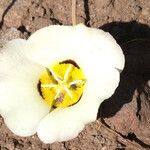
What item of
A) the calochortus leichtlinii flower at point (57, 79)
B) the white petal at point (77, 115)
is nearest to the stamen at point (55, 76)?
the calochortus leichtlinii flower at point (57, 79)

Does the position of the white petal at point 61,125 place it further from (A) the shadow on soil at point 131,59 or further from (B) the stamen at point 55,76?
(A) the shadow on soil at point 131,59

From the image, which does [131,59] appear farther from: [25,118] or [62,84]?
[25,118]

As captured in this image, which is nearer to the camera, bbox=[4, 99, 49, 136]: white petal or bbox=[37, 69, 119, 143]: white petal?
bbox=[37, 69, 119, 143]: white petal

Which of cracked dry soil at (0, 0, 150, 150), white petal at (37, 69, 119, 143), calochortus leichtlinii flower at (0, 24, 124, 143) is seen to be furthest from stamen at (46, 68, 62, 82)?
cracked dry soil at (0, 0, 150, 150)

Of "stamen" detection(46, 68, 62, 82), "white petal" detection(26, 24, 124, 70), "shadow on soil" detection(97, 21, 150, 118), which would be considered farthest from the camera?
"shadow on soil" detection(97, 21, 150, 118)

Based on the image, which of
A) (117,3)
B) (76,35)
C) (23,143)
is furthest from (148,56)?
(23,143)

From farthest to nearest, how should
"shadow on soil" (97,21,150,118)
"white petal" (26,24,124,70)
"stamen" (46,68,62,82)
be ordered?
"shadow on soil" (97,21,150,118), "stamen" (46,68,62,82), "white petal" (26,24,124,70)

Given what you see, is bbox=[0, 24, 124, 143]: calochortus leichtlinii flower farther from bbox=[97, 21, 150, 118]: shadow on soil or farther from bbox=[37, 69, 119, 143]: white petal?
bbox=[97, 21, 150, 118]: shadow on soil
